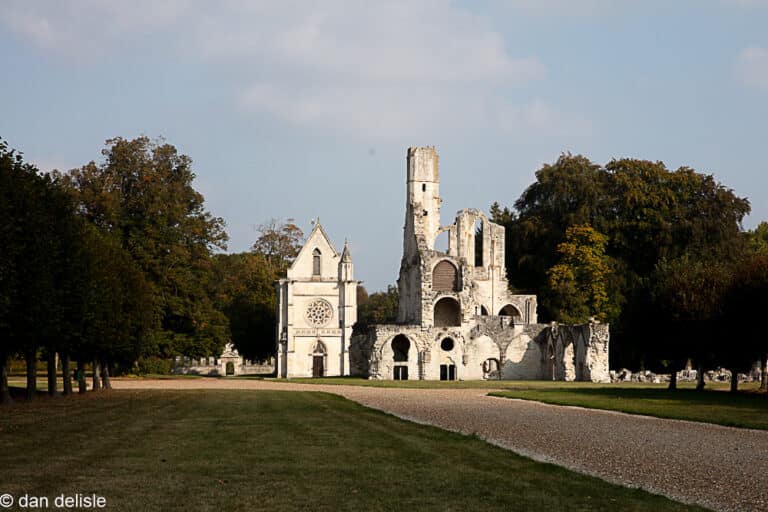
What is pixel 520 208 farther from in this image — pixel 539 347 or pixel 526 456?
pixel 526 456

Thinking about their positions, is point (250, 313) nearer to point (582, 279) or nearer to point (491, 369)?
point (491, 369)

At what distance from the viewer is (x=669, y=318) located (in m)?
50.0

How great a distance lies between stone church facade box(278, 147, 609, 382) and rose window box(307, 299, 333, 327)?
0.42 meters

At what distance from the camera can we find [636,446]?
2123 cm

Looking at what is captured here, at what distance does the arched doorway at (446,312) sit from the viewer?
273 feet

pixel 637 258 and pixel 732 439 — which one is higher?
pixel 637 258

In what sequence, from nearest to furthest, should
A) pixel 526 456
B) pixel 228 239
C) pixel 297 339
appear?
pixel 526 456
pixel 228 239
pixel 297 339

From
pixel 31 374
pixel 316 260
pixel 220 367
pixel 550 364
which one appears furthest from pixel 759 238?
pixel 31 374

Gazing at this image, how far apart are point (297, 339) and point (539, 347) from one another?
775 inches

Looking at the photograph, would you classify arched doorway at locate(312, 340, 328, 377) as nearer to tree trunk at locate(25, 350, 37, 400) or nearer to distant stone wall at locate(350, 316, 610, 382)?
distant stone wall at locate(350, 316, 610, 382)

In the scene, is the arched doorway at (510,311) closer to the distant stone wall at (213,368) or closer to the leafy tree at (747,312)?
the distant stone wall at (213,368)

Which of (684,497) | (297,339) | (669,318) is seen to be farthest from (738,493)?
(297,339)

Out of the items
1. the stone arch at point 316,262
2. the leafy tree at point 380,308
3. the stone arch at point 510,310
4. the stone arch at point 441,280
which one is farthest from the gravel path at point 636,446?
the leafy tree at point 380,308

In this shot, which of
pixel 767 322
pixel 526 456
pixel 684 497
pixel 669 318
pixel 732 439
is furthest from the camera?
pixel 669 318
